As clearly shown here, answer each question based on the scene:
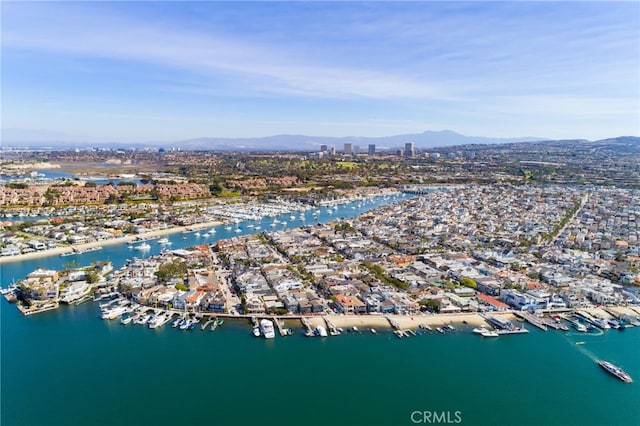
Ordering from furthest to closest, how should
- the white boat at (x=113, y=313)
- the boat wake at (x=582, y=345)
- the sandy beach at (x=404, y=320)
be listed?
the white boat at (x=113, y=313) < the sandy beach at (x=404, y=320) < the boat wake at (x=582, y=345)

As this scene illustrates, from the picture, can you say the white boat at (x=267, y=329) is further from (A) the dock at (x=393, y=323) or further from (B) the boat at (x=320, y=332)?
(A) the dock at (x=393, y=323)

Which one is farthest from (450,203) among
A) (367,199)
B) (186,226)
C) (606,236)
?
(186,226)

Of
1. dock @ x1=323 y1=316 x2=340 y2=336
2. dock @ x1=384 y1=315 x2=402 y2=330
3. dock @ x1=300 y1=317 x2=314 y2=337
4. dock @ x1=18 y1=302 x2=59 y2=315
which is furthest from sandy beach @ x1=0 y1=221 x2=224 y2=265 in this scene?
dock @ x1=384 y1=315 x2=402 y2=330

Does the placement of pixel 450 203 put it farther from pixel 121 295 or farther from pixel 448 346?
pixel 121 295

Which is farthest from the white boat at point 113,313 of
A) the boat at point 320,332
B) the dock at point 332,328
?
the dock at point 332,328

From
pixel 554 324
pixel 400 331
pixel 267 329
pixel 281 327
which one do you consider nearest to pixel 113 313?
pixel 267 329

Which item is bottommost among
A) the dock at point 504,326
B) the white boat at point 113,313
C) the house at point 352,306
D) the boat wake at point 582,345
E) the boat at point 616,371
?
the boat at point 616,371
